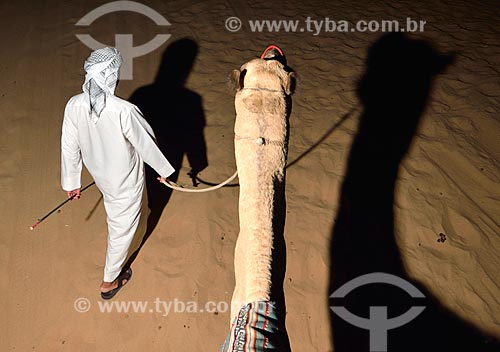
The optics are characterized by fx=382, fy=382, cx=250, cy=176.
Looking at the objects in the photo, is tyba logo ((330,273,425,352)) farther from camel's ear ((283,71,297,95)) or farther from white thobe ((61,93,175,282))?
camel's ear ((283,71,297,95))

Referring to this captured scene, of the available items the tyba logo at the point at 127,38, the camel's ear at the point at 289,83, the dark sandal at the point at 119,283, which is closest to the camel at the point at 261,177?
the camel's ear at the point at 289,83

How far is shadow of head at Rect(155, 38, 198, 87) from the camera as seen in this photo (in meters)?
6.30

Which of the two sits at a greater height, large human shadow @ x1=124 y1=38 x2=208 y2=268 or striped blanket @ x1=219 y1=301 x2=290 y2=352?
striped blanket @ x1=219 y1=301 x2=290 y2=352

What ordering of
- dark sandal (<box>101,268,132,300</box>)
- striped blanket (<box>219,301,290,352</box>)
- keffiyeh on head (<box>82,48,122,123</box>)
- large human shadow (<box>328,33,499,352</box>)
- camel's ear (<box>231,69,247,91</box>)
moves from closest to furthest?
striped blanket (<box>219,301,290,352</box>)
camel's ear (<box>231,69,247,91</box>)
keffiyeh on head (<box>82,48,122,123</box>)
large human shadow (<box>328,33,499,352</box>)
dark sandal (<box>101,268,132,300</box>)

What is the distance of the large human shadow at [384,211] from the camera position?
12.0ft

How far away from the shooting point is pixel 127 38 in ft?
23.2

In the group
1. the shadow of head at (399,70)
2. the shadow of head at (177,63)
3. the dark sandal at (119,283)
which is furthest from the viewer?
the shadow of head at (177,63)

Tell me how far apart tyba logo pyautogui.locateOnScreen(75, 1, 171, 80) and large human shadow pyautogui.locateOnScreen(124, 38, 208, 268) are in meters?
0.38

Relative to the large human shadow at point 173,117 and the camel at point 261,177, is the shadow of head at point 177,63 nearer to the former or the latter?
the large human shadow at point 173,117

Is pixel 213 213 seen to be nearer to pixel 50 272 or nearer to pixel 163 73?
pixel 50 272

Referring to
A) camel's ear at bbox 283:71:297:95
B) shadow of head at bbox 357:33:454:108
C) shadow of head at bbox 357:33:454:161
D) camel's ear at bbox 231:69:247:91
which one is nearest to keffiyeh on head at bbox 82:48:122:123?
camel's ear at bbox 231:69:247:91

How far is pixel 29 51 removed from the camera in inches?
261

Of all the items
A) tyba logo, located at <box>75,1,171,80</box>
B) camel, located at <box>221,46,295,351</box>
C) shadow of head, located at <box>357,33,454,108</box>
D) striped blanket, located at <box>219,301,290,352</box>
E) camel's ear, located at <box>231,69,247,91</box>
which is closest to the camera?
striped blanket, located at <box>219,301,290,352</box>

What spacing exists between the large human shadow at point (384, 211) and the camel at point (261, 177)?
2125mm
